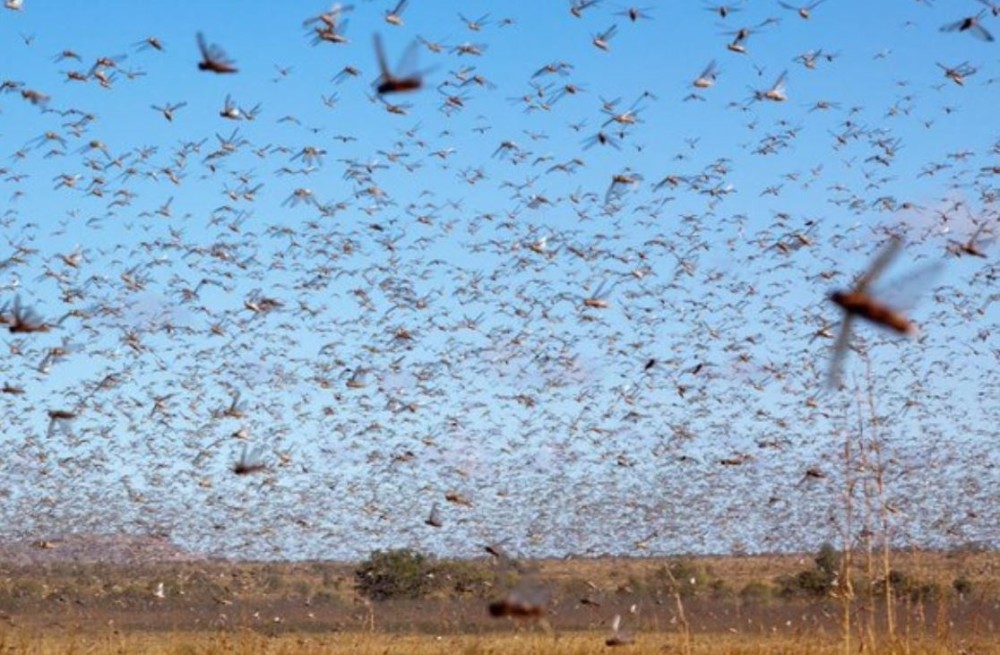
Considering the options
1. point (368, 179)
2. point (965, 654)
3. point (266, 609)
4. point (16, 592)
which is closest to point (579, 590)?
point (266, 609)

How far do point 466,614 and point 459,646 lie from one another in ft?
45.2

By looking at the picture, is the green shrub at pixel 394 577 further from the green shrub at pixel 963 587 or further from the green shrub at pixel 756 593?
the green shrub at pixel 963 587

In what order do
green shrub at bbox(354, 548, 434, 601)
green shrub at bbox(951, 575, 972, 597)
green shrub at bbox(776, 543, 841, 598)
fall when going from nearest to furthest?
1. green shrub at bbox(776, 543, 841, 598)
2. green shrub at bbox(951, 575, 972, 597)
3. green shrub at bbox(354, 548, 434, 601)

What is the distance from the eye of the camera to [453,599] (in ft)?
153

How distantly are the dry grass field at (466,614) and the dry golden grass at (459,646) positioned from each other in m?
0.07

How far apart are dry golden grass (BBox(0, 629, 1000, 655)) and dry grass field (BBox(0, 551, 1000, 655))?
2.9 inches

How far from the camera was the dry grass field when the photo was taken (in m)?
19.9

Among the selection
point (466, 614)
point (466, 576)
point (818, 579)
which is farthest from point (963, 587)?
point (466, 614)

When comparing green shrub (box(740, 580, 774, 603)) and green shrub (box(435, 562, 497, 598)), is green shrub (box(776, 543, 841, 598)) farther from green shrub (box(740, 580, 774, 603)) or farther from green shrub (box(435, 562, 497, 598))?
green shrub (box(435, 562, 497, 598))

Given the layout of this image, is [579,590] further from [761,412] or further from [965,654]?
[965,654]

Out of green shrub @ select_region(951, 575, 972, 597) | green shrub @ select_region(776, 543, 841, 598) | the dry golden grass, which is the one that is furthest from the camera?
green shrub @ select_region(951, 575, 972, 597)

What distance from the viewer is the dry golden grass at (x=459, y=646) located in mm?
15031

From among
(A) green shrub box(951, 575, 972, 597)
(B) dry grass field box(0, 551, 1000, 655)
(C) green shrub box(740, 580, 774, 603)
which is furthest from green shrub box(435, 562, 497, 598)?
(A) green shrub box(951, 575, 972, 597)

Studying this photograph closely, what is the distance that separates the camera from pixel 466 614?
1476 inches
